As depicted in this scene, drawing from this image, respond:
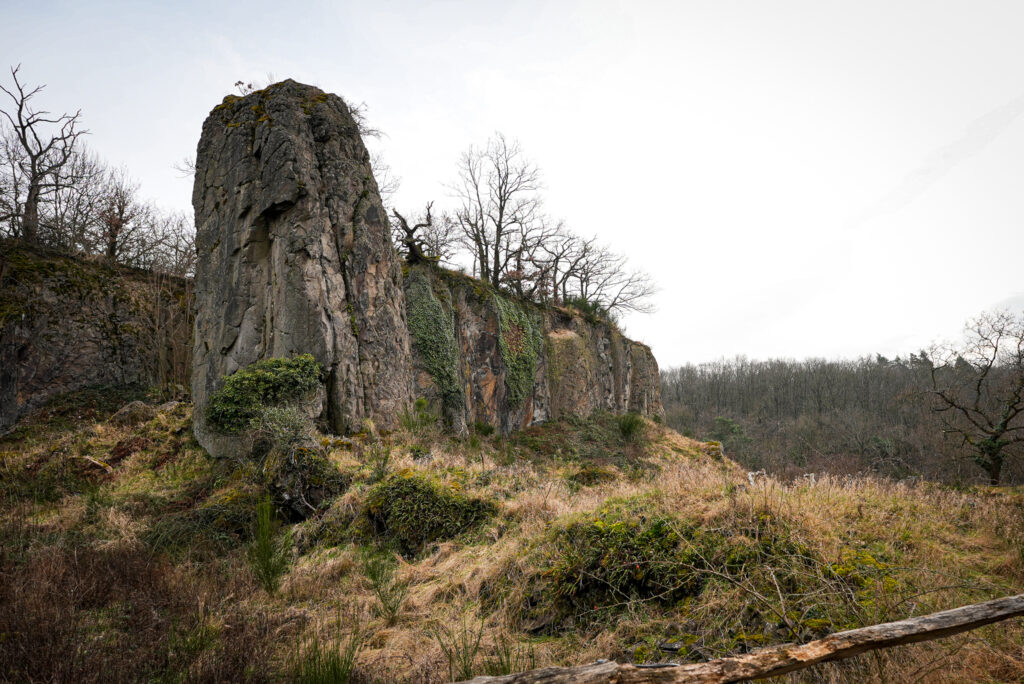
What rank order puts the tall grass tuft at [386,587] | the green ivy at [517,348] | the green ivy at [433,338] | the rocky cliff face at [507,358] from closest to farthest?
the tall grass tuft at [386,587] < the green ivy at [433,338] < the rocky cliff face at [507,358] < the green ivy at [517,348]

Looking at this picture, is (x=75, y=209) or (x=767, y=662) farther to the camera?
(x=75, y=209)

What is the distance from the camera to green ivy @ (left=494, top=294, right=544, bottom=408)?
19.3 m

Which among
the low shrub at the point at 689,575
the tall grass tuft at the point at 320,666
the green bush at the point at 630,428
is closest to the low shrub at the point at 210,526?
the tall grass tuft at the point at 320,666

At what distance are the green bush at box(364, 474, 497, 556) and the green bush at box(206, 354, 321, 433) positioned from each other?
434 cm

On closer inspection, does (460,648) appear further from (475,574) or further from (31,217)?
(31,217)

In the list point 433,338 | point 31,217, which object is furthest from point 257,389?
point 31,217

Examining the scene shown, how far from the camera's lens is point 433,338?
1480 cm

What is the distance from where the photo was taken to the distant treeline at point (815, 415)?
32719 mm

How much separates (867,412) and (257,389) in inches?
2588

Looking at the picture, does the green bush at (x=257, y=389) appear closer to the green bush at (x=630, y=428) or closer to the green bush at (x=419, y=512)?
the green bush at (x=419, y=512)

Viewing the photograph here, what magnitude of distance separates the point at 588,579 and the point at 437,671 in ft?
4.84

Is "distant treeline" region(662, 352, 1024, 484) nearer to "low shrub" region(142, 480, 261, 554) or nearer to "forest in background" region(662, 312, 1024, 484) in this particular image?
"forest in background" region(662, 312, 1024, 484)

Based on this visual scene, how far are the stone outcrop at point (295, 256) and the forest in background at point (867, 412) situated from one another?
16.0 metres

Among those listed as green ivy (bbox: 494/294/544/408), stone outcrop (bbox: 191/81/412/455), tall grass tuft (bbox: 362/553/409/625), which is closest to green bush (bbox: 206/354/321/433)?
stone outcrop (bbox: 191/81/412/455)
